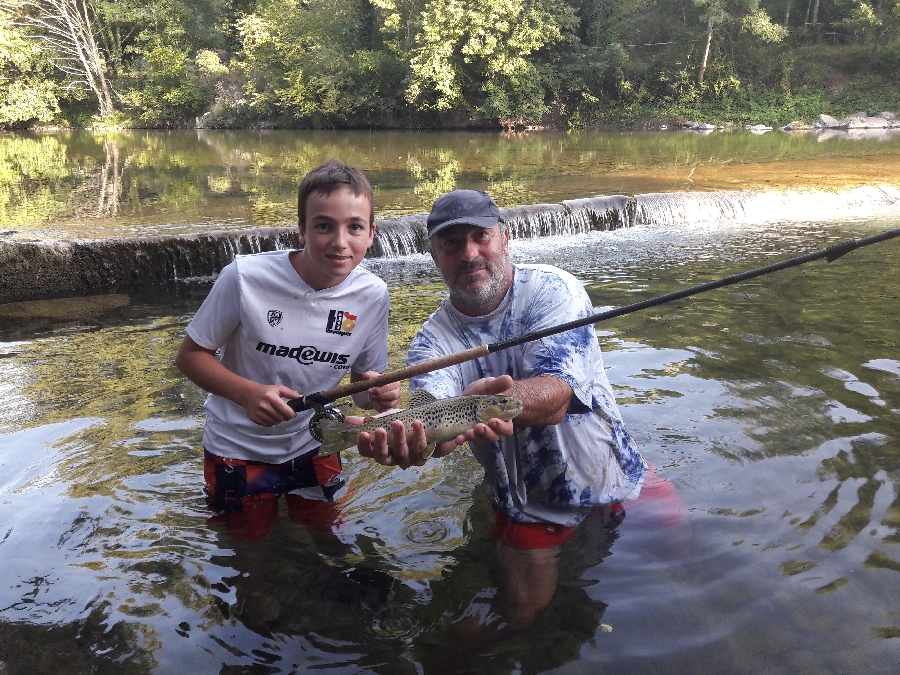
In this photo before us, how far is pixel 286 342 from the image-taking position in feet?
12.1

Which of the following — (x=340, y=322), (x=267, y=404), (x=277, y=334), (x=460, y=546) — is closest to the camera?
(x=267, y=404)

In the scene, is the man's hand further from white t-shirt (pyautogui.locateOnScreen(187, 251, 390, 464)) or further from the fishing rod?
white t-shirt (pyautogui.locateOnScreen(187, 251, 390, 464))

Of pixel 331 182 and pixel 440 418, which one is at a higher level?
pixel 331 182

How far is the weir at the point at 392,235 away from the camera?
1113 cm

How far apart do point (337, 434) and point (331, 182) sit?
4.12ft

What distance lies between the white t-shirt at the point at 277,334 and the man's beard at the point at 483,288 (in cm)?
62

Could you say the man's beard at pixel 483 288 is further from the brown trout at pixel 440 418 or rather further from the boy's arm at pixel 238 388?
the boy's arm at pixel 238 388

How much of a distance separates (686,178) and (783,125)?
22.0 m

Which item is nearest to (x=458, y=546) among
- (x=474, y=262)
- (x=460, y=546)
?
(x=460, y=546)

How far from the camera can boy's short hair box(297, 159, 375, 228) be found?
352 centimetres

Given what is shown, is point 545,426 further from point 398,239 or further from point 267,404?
point 398,239

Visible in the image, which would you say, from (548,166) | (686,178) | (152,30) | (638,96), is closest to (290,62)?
(152,30)

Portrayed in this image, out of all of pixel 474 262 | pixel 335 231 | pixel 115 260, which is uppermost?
pixel 335 231

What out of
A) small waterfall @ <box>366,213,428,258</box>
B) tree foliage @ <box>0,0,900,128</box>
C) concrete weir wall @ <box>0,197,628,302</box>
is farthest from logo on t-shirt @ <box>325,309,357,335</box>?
tree foliage @ <box>0,0,900,128</box>
